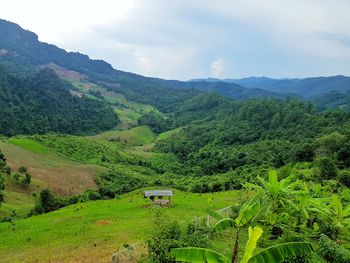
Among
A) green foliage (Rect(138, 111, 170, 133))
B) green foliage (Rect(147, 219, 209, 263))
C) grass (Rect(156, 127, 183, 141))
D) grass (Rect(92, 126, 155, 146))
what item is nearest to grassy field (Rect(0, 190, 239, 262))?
green foliage (Rect(147, 219, 209, 263))

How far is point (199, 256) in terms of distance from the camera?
1422 centimetres

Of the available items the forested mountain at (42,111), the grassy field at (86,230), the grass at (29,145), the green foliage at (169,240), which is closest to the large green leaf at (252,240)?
the green foliage at (169,240)

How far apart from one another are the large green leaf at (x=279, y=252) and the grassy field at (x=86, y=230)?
10.3 meters

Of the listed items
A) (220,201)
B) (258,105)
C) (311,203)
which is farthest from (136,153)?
(311,203)

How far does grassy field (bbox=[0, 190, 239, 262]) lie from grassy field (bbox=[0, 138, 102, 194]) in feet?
102

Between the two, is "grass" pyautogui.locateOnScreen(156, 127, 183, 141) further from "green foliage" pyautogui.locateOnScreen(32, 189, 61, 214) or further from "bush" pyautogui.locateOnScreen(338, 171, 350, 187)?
"bush" pyautogui.locateOnScreen(338, 171, 350, 187)

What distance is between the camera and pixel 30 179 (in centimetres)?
6656

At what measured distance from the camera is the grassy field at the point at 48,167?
72875 millimetres

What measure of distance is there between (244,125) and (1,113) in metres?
80.0

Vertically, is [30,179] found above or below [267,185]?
below

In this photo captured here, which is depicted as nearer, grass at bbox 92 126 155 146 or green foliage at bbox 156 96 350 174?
green foliage at bbox 156 96 350 174

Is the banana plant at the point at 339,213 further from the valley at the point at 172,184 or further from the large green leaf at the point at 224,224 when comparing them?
the large green leaf at the point at 224,224

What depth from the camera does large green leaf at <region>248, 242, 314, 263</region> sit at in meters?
14.1

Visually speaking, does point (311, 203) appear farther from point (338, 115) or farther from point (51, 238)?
point (338, 115)
